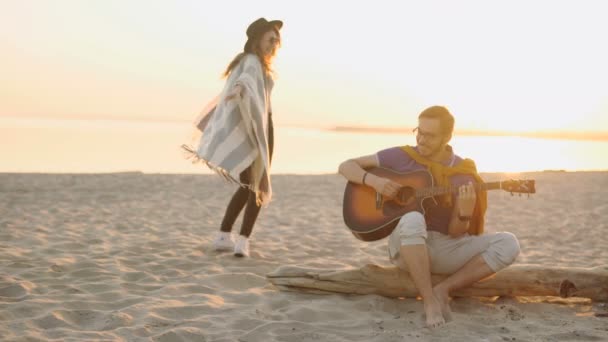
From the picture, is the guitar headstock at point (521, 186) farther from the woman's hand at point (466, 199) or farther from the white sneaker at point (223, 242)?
the white sneaker at point (223, 242)

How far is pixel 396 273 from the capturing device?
3.85 m

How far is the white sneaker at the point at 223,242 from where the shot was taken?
17.5ft

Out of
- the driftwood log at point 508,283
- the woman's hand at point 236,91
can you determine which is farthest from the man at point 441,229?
the woman's hand at point 236,91

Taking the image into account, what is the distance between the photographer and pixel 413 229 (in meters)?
3.43

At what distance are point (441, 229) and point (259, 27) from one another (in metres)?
→ 2.35

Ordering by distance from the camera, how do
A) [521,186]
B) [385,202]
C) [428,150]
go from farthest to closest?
[385,202], [428,150], [521,186]

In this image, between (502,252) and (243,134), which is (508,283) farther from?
(243,134)

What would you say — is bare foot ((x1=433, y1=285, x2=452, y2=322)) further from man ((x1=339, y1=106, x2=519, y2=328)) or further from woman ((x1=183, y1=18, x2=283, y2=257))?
woman ((x1=183, y1=18, x2=283, y2=257))

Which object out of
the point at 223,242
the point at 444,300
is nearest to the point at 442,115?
the point at 444,300

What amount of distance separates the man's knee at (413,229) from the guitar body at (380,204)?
0.52 ft

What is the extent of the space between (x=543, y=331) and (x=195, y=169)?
13100 millimetres

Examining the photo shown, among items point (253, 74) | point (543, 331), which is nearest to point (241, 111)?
point (253, 74)

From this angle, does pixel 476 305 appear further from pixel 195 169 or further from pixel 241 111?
pixel 195 169

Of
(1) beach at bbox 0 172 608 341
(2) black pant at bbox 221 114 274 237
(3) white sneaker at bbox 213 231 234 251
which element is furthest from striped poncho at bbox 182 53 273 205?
(1) beach at bbox 0 172 608 341
